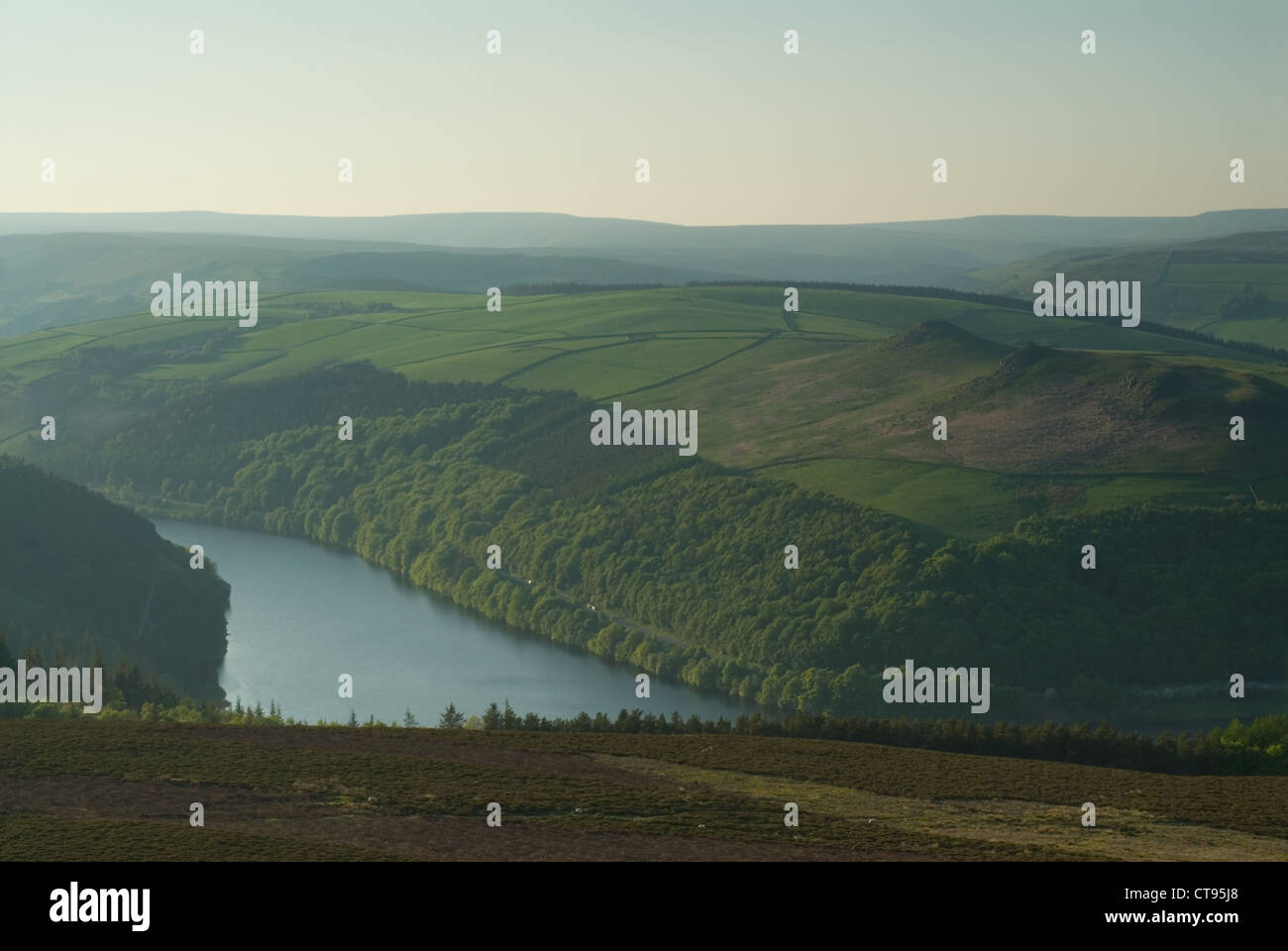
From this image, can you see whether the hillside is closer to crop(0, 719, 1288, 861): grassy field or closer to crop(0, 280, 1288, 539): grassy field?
crop(0, 280, 1288, 539): grassy field

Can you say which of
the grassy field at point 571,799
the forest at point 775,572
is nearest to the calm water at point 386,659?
the forest at point 775,572

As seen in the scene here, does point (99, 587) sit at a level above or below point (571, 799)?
above

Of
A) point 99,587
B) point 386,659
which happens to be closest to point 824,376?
point 386,659

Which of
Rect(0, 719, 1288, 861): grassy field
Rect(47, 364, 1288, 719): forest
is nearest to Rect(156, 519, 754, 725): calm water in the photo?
Rect(47, 364, 1288, 719): forest

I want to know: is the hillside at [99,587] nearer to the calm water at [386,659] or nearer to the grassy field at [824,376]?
the calm water at [386,659]

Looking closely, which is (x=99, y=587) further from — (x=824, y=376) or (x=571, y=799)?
(x=571, y=799)

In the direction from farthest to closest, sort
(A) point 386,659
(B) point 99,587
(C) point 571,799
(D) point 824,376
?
(D) point 824,376
(B) point 99,587
(A) point 386,659
(C) point 571,799
